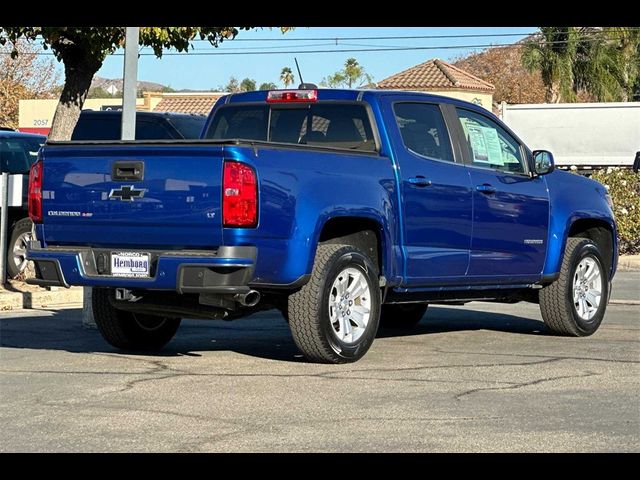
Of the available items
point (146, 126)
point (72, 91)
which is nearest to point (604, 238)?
point (72, 91)

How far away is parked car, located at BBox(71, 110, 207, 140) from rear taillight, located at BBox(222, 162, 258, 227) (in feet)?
32.8

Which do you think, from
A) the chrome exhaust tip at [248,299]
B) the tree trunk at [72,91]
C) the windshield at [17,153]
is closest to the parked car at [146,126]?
the windshield at [17,153]

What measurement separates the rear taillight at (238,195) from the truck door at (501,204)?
8.18 ft

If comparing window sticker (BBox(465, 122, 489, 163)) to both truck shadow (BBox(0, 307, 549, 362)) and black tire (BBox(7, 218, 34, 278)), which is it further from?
black tire (BBox(7, 218, 34, 278))

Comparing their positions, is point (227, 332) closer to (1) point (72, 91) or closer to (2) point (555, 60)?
(1) point (72, 91)

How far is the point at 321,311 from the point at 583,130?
36.6 metres

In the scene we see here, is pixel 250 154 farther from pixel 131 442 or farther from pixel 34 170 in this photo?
pixel 131 442

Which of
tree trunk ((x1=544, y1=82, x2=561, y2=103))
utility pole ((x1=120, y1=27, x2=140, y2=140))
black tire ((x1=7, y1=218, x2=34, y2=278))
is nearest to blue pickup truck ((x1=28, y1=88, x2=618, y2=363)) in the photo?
utility pole ((x1=120, y1=27, x2=140, y2=140))

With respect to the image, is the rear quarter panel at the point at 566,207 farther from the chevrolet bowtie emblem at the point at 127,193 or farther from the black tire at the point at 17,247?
the black tire at the point at 17,247

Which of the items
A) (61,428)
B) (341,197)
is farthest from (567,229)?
(61,428)

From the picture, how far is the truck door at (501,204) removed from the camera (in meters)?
10.8

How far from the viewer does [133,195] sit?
9.23 metres

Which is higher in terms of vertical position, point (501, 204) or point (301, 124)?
point (301, 124)

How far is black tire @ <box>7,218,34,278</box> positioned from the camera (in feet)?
53.9
